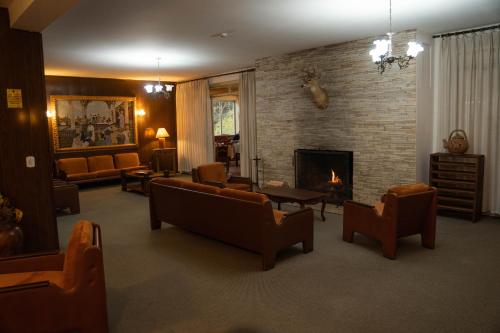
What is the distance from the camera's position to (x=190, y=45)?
650 cm

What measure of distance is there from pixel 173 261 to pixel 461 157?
14.8 ft

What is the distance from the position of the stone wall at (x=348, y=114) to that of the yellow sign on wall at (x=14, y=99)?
4826 millimetres

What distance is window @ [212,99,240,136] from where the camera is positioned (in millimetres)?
15797

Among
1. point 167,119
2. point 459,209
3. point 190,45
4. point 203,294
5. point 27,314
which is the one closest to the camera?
point 27,314

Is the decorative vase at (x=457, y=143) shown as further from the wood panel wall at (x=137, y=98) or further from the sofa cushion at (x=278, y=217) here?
the wood panel wall at (x=137, y=98)

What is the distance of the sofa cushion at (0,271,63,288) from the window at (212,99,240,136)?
1285cm

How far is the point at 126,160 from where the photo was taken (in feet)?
34.4

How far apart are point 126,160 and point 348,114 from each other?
638 cm

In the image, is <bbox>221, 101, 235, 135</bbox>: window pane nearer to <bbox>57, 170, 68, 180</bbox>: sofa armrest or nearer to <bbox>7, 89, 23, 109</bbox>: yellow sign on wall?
<bbox>57, 170, 68, 180</bbox>: sofa armrest

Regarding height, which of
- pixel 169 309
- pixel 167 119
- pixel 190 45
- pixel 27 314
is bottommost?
pixel 169 309

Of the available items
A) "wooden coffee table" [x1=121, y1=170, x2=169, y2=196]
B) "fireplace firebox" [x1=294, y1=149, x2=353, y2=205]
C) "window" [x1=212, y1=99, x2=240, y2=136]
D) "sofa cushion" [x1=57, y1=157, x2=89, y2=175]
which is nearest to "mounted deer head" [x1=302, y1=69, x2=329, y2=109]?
"fireplace firebox" [x1=294, y1=149, x2=353, y2=205]

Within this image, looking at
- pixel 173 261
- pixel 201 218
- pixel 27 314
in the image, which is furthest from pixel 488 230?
pixel 27 314

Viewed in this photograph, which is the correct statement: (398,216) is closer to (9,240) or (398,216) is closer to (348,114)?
(348,114)

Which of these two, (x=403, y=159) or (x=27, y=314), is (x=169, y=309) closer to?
(x=27, y=314)
